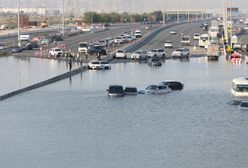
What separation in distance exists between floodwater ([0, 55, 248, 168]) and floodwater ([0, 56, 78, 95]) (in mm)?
1678

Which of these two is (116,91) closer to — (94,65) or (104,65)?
(94,65)

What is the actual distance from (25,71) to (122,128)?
23329 millimetres

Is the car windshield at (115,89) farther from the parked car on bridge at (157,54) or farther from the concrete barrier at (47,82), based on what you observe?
the parked car on bridge at (157,54)

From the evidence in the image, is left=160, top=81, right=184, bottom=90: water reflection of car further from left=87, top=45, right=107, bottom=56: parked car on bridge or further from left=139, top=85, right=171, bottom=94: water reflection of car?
left=87, top=45, right=107, bottom=56: parked car on bridge

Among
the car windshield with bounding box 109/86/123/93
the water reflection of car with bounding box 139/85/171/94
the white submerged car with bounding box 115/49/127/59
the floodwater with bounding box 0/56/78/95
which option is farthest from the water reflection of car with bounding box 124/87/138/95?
the white submerged car with bounding box 115/49/127/59

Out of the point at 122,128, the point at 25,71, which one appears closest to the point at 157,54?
the point at 25,71

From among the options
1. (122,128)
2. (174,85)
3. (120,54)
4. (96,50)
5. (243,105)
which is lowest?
(122,128)

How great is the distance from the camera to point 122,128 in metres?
32.5

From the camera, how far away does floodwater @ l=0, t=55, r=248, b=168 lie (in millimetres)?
26656

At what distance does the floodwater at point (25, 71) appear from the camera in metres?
47.0

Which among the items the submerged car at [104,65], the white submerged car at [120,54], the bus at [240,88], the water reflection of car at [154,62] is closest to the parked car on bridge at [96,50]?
the white submerged car at [120,54]

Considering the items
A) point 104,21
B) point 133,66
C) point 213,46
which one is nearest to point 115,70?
point 133,66

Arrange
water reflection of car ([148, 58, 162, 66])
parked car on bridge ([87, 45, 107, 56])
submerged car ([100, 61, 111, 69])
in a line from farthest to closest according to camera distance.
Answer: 1. parked car on bridge ([87, 45, 107, 56])
2. water reflection of car ([148, 58, 162, 66])
3. submerged car ([100, 61, 111, 69])

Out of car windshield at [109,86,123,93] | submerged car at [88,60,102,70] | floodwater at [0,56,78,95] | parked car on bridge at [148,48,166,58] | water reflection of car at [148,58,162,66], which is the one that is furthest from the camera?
parked car on bridge at [148,48,166,58]
